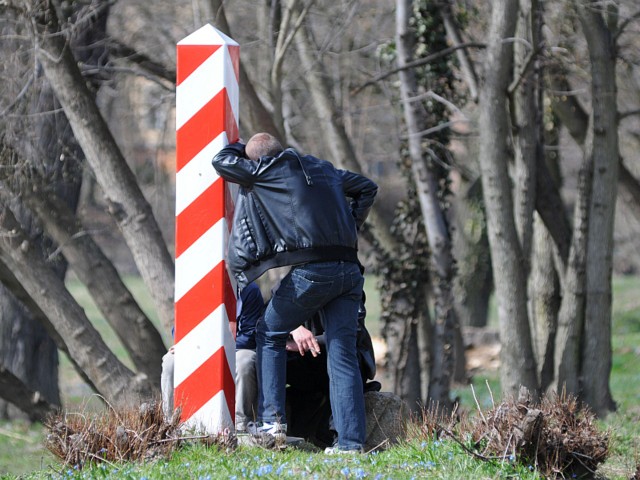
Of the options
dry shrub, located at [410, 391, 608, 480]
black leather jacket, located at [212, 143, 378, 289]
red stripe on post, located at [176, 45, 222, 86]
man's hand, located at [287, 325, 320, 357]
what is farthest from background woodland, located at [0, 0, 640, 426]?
dry shrub, located at [410, 391, 608, 480]

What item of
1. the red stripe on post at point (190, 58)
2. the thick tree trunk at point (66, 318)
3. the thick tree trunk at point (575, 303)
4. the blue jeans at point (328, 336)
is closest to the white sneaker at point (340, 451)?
the blue jeans at point (328, 336)

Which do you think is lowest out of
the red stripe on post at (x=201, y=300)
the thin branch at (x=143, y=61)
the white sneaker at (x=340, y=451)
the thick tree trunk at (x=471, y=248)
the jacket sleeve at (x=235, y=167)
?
the thick tree trunk at (x=471, y=248)

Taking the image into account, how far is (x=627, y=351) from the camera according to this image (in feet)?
63.2

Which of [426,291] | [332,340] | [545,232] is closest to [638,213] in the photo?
[545,232]

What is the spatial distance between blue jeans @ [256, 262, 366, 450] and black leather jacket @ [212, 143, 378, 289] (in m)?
0.12

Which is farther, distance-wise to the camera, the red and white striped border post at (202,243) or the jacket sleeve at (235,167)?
the red and white striped border post at (202,243)

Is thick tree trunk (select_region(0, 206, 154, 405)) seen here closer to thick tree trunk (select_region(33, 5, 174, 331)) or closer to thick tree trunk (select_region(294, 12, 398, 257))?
thick tree trunk (select_region(33, 5, 174, 331))

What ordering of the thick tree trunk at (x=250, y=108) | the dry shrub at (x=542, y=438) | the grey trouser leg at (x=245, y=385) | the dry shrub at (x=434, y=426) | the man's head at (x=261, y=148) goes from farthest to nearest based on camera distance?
the thick tree trunk at (x=250, y=108) < the grey trouser leg at (x=245, y=385) < the man's head at (x=261, y=148) < the dry shrub at (x=434, y=426) < the dry shrub at (x=542, y=438)

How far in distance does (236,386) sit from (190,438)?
0.86 metres

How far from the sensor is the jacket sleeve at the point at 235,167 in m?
5.48

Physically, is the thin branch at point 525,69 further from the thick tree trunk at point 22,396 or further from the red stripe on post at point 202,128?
the thick tree trunk at point 22,396

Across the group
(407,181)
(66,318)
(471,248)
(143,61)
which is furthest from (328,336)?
(471,248)

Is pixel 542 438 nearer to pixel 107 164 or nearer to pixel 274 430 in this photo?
pixel 274 430

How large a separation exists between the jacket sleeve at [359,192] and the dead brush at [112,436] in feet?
5.32
